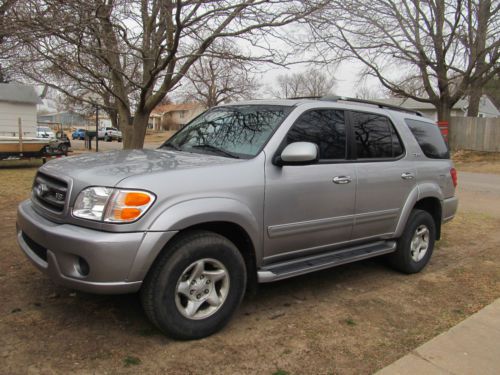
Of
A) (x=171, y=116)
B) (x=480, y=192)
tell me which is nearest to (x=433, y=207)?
(x=480, y=192)

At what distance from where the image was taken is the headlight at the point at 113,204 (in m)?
2.90

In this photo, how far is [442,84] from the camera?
22.0 meters

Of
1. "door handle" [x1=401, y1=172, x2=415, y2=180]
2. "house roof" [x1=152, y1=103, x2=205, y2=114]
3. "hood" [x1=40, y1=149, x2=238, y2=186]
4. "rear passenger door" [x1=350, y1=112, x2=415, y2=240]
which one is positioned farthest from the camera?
"house roof" [x1=152, y1=103, x2=205, y2=114]

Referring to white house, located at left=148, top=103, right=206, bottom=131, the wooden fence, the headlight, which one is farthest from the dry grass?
white house, located at left=148, top=103, right=206, bottom=131

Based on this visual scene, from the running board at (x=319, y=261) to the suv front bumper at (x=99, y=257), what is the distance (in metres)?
1.01

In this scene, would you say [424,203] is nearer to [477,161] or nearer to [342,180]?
[342,180]

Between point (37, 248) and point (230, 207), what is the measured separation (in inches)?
57.4

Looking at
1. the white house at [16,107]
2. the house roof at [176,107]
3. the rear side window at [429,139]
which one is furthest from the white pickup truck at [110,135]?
the rear side window at [429,139]

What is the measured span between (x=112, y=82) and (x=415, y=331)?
787 cm

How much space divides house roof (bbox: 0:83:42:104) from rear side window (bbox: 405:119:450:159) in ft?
61.5

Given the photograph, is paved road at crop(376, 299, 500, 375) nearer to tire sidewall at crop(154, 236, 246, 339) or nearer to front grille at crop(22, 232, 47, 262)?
tire sidewall at crop(154, 236, 246, 339)

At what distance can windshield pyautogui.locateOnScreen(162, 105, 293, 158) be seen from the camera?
3824 mm

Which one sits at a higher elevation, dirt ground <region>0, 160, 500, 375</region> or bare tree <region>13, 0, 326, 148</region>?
bare tree <region>13, 0, 326, 148</region>

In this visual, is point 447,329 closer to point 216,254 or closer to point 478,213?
point 216,254
